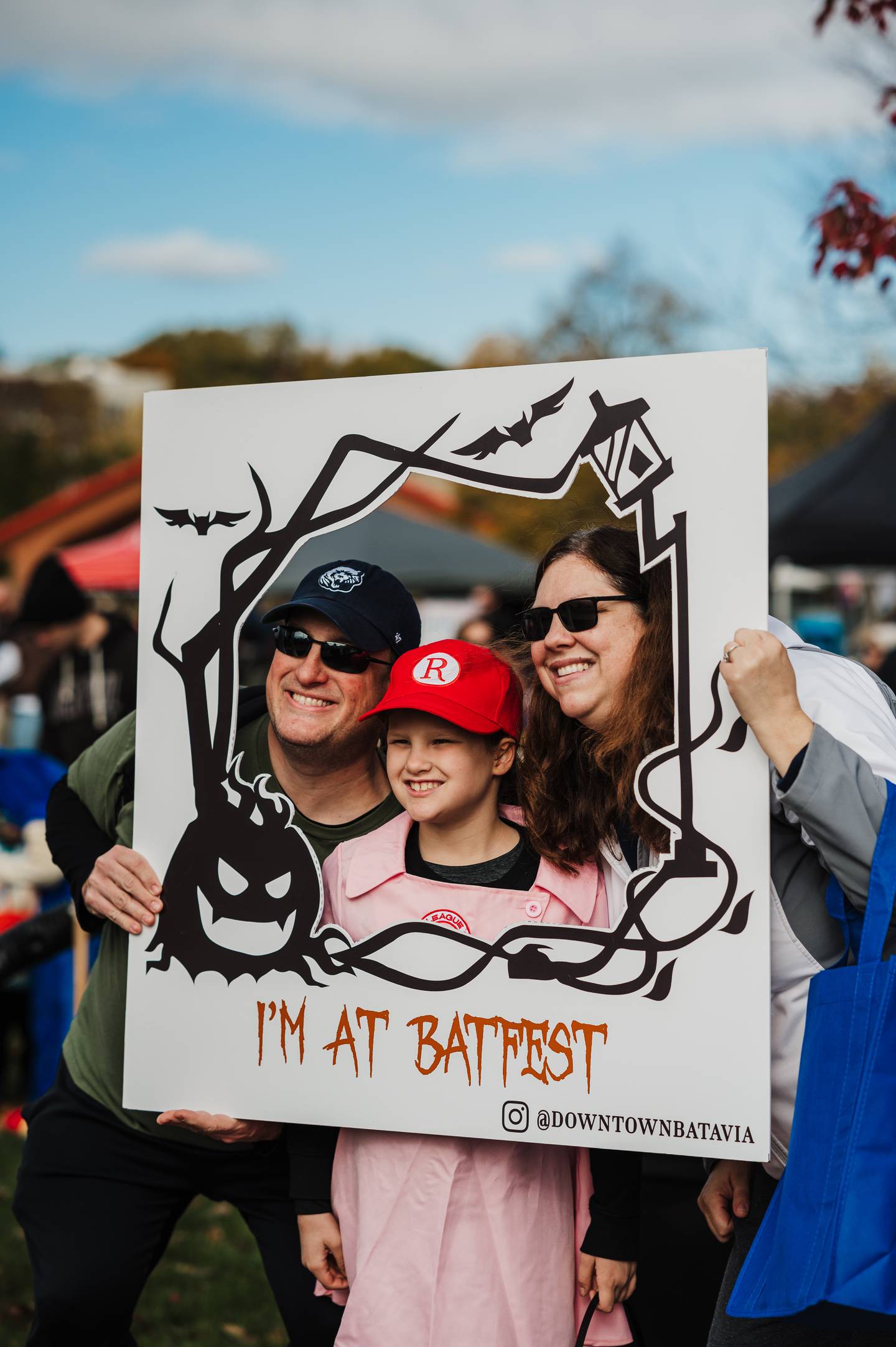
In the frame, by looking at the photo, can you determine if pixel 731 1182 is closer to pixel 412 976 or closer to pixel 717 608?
pixel 412 976

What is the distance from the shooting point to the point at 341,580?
227 cm

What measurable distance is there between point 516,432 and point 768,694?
23.2 inches

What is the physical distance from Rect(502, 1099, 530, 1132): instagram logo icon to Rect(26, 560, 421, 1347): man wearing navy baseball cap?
39 centimetres

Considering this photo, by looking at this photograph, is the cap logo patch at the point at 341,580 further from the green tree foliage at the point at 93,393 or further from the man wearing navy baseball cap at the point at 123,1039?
the green tree foliage at the point at 93,393

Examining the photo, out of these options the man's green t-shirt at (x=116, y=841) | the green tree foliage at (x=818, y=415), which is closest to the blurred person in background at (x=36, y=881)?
the man's green t-shirt at (x=116, y=841)

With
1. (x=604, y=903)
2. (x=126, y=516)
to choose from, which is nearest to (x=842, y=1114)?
(x=604, y=903)

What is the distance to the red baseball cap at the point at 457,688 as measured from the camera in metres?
2.07

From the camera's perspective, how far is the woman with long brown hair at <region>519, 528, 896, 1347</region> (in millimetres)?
1843

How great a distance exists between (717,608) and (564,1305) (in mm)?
1151

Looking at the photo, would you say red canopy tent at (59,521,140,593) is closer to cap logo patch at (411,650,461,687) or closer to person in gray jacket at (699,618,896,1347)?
cap logo patch at (411,650,461,687)

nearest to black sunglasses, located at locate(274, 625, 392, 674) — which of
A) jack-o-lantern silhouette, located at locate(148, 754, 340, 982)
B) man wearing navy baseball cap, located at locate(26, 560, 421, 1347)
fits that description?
man wearing navy baseball cap, located at locate(26, 560, 421, 1347)

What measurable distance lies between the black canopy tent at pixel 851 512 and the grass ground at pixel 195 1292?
4237 millimetres

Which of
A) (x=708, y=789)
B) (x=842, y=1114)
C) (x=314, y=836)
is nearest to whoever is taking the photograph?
(x=842, y=1114)

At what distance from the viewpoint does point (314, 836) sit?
2.22 metres
